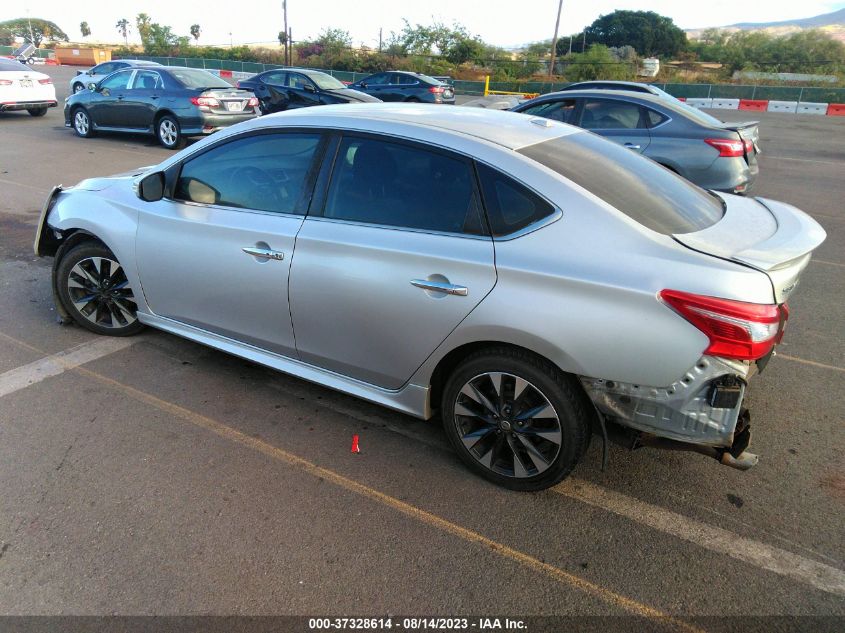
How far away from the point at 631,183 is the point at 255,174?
6.92 ft

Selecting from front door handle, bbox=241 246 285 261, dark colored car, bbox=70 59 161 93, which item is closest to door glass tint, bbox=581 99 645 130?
front door handle, bbox=241 246 285 261

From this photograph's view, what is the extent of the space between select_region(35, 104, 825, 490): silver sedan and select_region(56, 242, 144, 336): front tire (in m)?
0.41

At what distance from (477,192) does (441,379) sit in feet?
3.12

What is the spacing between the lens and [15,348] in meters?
4.41

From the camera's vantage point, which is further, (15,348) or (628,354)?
(15,348)

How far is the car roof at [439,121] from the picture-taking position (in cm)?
317

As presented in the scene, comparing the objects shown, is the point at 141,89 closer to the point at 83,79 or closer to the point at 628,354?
the point at 83,79

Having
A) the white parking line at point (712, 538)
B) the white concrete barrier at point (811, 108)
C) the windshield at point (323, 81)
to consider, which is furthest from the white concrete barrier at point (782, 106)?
the white parking line at point (712, 538)

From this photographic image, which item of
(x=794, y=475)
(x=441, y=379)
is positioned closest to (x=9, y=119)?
(x=441, y=379)

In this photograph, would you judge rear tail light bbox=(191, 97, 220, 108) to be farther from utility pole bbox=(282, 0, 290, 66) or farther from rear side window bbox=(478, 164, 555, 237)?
utility pole bbox=(282, 0, 290, 66)

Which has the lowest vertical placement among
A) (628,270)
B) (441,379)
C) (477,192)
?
(441,379)

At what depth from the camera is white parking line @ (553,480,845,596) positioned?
2553 mm

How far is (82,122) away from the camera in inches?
558

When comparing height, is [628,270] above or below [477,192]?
below
